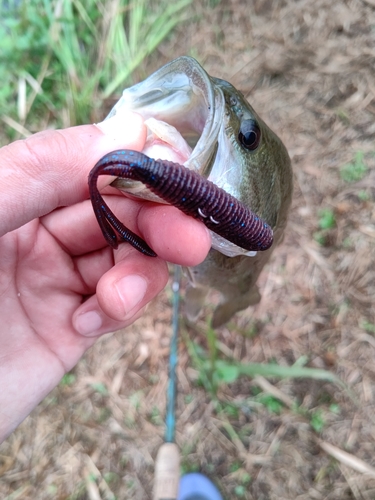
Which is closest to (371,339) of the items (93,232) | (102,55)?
(93,232)

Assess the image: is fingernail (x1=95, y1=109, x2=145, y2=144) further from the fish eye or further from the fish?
the fish eye

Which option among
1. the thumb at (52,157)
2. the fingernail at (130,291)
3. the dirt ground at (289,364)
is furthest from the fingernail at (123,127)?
the dirt ground at (289,364)

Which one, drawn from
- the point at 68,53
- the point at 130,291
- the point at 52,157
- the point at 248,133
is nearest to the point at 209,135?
the point at 248,133

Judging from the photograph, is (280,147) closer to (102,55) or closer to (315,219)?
(315,219)

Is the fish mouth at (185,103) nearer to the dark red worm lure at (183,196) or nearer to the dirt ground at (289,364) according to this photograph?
the dark red worm lure at (183,196)

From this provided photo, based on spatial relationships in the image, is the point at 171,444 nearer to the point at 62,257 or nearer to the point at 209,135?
the point at 62,257

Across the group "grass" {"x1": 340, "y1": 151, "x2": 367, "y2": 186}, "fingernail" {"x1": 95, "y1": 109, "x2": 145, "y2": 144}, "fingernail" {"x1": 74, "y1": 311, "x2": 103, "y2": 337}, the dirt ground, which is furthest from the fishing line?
"fingernail" {"x1": 95, "y1": 109, "x2": 145, "y2": 144}
